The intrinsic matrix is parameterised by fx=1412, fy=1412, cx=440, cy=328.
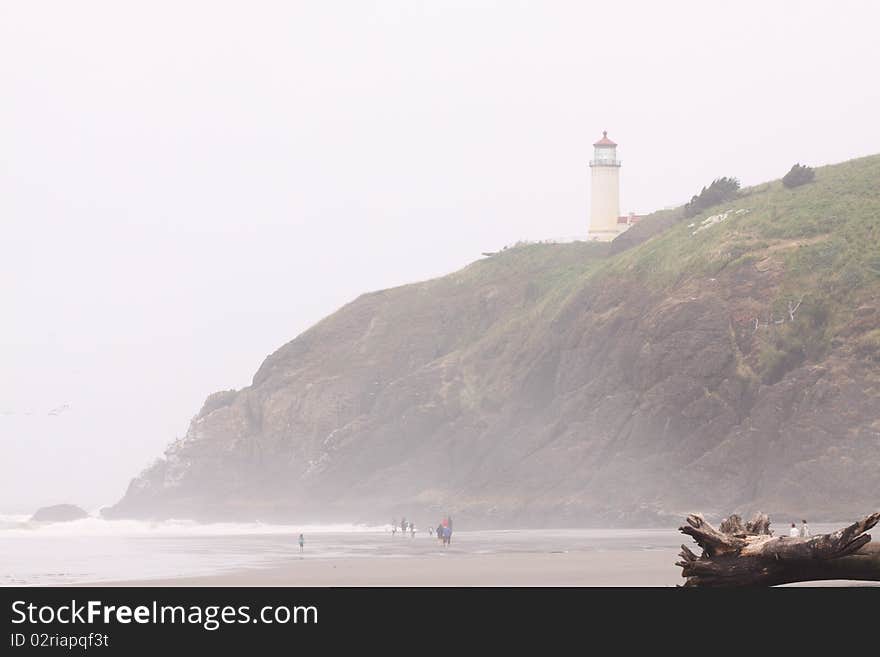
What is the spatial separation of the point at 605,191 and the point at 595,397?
149ft

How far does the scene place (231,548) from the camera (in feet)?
189

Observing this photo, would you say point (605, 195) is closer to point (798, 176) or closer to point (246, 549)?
point (798, 176)

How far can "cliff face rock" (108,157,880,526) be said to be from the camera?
2901 inches

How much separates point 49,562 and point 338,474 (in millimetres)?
53307

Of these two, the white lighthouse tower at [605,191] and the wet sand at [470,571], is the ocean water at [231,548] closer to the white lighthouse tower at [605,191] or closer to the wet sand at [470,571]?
the wet sand at [470,571]

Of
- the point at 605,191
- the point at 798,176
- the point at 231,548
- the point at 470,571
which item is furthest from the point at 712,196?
the point at 470,571

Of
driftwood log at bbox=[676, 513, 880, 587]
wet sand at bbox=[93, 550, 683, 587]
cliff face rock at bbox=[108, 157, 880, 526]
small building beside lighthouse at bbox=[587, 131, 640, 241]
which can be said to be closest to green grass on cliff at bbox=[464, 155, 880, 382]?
cliff face rock at bbox=[108, 157, 880, 526]

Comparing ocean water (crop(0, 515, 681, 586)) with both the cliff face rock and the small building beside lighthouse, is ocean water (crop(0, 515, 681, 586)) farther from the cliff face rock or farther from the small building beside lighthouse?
the small building beside lighthouse

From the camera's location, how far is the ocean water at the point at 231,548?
41594mm

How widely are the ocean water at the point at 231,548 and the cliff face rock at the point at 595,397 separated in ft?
26.8

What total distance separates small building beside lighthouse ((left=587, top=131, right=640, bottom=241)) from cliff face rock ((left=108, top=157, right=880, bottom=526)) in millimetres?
5186
